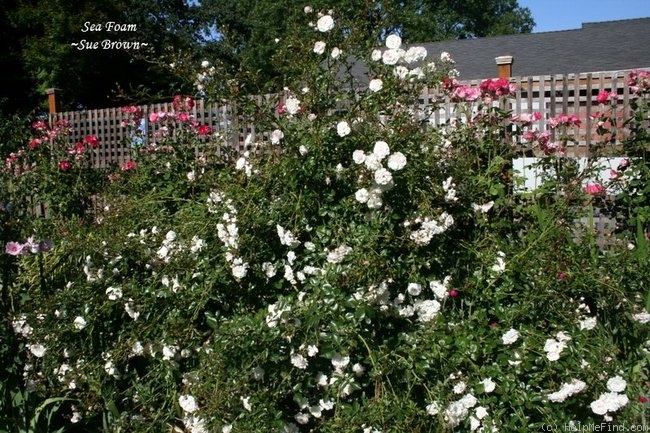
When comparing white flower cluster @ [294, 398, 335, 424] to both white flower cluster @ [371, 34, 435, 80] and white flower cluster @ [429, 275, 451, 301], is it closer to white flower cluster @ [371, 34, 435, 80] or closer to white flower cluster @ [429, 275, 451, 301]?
white flower cluster @ [429, 275, 451, 301]

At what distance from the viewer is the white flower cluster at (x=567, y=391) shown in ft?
5.83

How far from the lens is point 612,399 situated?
5.83 ft

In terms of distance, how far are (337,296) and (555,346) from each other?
63 centimetres

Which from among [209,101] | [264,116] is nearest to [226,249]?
[264,116]

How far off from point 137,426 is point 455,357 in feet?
3.33

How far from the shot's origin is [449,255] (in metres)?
2.27

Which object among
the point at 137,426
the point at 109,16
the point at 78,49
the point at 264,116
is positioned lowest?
the point at 137,426

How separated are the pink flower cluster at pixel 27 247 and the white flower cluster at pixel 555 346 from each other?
67.8 inches

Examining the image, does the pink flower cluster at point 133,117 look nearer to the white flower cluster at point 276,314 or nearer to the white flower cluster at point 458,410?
the white flower cluster at point 276,314

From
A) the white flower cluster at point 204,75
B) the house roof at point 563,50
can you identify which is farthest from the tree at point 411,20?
the white flower cluster at point 204,75

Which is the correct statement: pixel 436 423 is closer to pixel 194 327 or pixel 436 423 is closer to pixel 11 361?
pixel 194 327

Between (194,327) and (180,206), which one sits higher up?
(180,206)

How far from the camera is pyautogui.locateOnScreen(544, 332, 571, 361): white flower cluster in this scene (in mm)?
1849

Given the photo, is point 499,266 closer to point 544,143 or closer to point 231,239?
point 231,239
